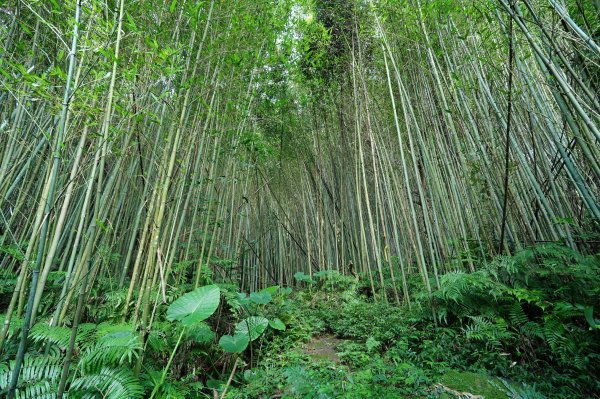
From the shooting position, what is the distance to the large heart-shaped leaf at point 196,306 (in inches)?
48.4

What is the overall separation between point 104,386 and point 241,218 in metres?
2.30

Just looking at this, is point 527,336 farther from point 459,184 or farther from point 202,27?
point 202,27

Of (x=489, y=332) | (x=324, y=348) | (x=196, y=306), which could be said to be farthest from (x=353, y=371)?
(x=196, y=306)

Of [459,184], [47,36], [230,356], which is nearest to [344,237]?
[459,184]

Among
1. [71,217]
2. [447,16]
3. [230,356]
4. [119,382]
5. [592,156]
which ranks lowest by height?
[230,356]

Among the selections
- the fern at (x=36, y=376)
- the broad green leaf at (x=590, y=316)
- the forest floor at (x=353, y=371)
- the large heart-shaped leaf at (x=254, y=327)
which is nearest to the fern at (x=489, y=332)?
the forest floor at (x=353, y=371)

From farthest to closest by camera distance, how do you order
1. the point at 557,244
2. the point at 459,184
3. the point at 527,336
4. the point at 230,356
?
the point at 459,184, the point at 230,356, the point at 557,244, the point at 527,336

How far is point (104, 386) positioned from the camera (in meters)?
1.16

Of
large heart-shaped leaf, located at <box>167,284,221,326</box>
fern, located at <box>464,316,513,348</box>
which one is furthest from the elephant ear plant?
fern, located at <box>464,316,513,348</box>

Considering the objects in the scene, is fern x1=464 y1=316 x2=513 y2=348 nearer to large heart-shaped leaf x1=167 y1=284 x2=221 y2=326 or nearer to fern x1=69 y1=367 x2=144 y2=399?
large heart-shaped leaf x1=167 y1=284 x2=221 y2=326

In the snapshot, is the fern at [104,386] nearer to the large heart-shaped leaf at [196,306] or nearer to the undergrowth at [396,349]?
the undergrowth at [396,349]

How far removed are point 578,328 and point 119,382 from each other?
95.4 inches

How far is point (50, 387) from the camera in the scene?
114 centimetres

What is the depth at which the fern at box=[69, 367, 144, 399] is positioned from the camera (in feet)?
3.76
